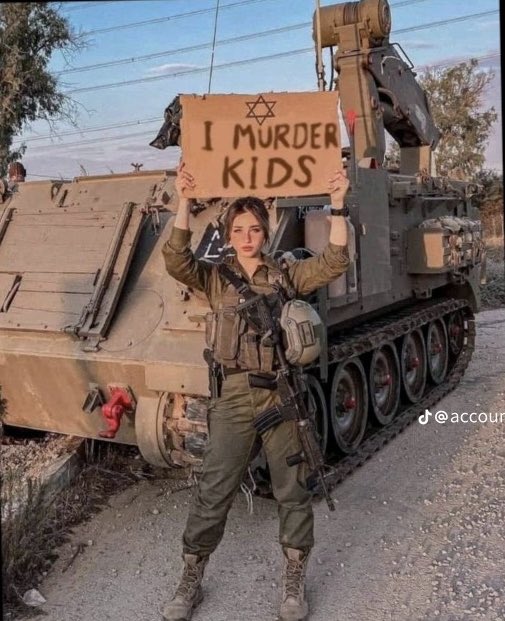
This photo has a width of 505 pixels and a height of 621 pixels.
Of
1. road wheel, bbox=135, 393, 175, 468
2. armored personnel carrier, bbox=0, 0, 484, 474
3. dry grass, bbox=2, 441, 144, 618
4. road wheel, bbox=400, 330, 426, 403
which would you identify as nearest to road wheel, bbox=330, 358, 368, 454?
armored personnel carrier, bbox=0, 0, 484, 474

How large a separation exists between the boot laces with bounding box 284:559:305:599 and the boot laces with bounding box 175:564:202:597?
1.34 ft

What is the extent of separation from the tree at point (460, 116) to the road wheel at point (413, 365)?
717 cm

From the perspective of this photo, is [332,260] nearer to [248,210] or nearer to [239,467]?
[248,210]

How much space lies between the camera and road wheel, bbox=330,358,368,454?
578 cm

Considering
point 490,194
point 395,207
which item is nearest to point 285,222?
point 395,207

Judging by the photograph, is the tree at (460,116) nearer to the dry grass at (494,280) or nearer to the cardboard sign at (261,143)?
the dry grass at (494,280)

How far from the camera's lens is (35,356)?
4.60 meters

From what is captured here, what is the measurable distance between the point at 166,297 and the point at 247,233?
1358mm

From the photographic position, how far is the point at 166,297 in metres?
4.56

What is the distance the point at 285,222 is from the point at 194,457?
4.73 feet

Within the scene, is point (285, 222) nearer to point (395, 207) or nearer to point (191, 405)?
point (191, 405)

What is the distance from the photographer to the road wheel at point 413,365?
22.9 feet

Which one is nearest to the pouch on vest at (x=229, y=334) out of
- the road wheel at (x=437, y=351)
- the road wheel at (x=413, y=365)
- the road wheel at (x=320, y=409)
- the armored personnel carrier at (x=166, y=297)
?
the armored personnel carrier at (x=166, y=297)

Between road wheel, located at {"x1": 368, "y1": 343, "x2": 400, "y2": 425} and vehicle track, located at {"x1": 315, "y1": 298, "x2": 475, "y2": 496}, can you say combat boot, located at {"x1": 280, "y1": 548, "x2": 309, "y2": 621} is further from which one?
road wheel, located at {"x1": 368, "y1": 343, "x2": 400, "y2": 425}
